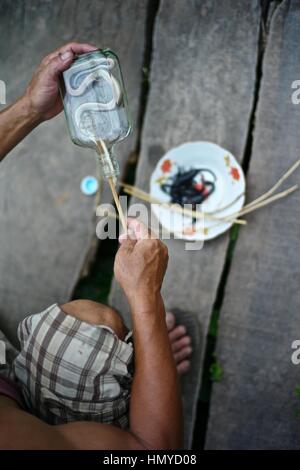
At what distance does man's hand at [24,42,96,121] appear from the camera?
1608mm

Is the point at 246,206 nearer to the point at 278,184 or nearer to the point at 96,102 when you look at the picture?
the point at 278,184

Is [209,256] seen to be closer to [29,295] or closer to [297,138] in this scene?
[297,138]

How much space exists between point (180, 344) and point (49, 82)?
1184 mm

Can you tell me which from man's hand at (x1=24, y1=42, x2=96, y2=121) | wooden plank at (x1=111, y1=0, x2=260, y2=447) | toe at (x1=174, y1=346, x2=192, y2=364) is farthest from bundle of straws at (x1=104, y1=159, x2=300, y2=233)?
man's hand at (x1=24, y1=42, x2=96, y2=121)

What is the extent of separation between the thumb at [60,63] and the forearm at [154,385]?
83 centimetres

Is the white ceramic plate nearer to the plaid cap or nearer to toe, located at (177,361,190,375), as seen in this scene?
toe, located at (177,361,190,375)

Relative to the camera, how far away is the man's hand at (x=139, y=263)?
1.42 metres

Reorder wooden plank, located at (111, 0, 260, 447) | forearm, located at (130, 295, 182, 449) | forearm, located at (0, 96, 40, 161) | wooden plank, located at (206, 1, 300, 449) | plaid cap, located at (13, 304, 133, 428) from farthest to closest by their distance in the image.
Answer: wooden plank, located at (111, 0, 260, 447) → wooden plank, located at (206, 1, 300, 449) → forearm, located at (0, 96, 40, 161) → plaid cap, located at (13, 304, 133, 428) → forearm, located at (130, 295, 182, 449)

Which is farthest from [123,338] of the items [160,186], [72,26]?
[72,26]

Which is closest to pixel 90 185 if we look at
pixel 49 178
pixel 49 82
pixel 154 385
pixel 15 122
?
pixel 49 178

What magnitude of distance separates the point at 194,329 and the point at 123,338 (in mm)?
558

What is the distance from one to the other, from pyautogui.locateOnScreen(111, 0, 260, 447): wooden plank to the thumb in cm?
70

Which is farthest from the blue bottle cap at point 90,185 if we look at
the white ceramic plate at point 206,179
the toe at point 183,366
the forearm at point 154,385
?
the forearm at point 154,385
